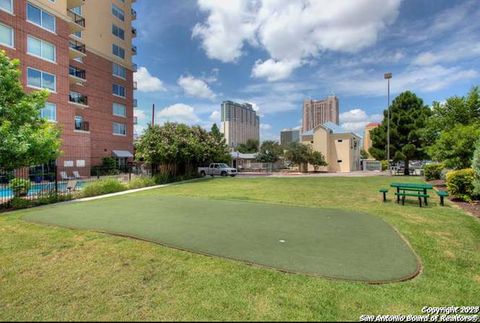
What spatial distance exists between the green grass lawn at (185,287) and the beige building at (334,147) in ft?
143

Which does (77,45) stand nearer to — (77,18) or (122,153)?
(77,18)

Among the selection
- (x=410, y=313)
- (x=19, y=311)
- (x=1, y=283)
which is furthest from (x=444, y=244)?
(x=1, y=283)

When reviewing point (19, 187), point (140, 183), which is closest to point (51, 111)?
point (140, 183)

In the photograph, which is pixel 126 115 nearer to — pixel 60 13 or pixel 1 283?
pixel 60 13

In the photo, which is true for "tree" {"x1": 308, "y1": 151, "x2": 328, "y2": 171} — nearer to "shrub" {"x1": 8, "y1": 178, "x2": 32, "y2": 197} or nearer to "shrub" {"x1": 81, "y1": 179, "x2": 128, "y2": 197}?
"shrub" {"x1": 81, "y1": 179, "x2": 128, "y2": 197}

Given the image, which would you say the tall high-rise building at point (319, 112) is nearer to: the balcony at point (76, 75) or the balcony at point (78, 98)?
the balcony at point (76, 75)

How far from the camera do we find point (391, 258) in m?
5.02

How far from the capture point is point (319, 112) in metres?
90.8

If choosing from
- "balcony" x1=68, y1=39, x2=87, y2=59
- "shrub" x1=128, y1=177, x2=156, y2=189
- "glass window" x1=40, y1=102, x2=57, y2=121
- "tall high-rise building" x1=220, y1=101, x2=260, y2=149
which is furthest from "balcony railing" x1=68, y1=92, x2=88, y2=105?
"tall high-rise building" x1=220, y1=101, x2=260, y2=149

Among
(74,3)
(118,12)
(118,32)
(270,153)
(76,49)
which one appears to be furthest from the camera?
(270,153)

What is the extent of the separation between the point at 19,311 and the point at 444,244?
755 centimetres

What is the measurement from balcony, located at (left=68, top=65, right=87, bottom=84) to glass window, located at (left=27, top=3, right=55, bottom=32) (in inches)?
214

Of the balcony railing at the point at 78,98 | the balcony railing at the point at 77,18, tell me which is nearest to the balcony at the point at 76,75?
the balcony railing at the point at 78,98

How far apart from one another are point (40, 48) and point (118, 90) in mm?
13357
